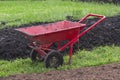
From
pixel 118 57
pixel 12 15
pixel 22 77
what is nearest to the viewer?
pixel 22 77

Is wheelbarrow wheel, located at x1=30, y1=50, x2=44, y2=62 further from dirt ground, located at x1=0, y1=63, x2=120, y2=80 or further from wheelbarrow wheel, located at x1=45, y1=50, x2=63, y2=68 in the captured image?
dirt ground, located at x1=0, y1=63, x2=120, y2=80

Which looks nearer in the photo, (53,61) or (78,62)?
(53,61)

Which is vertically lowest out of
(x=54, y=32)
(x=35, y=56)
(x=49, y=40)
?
(x=35, y=56)

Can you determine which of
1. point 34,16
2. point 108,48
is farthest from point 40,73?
point 34,16

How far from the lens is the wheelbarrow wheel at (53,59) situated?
6582mm

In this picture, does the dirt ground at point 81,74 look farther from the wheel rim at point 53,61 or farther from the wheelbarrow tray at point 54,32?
the wheelbarrow tray at point 54,32


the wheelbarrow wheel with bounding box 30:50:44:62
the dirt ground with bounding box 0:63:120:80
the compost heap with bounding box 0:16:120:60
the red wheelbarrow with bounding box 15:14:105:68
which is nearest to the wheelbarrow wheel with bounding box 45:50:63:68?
the red wheelbarrow with bounding box 15:14:105:68

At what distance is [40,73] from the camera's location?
6.41m

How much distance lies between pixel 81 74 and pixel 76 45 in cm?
190

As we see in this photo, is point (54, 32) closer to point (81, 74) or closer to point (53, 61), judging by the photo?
point (53, 61)

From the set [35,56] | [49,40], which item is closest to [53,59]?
[49,40]

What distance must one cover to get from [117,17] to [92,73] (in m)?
4.72

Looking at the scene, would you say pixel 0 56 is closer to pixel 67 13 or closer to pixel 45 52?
pixel 45 52

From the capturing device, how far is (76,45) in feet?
26.5
